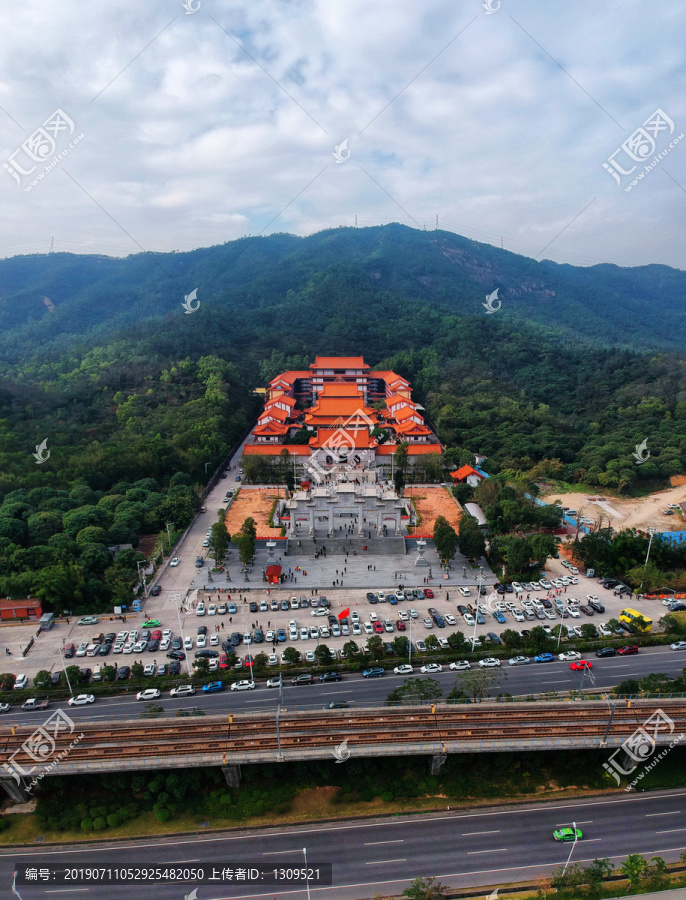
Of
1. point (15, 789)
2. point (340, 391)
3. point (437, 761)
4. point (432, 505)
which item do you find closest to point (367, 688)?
point (437, 761)

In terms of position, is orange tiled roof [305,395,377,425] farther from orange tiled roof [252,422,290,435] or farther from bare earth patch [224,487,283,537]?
bare earth patch [224,487,283,537]

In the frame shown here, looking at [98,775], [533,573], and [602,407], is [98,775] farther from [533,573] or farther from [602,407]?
[602,407]

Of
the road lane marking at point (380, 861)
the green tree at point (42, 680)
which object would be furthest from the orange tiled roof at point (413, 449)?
the road lane marking at point (380, 861)

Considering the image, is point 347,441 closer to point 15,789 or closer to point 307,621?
point 307,621

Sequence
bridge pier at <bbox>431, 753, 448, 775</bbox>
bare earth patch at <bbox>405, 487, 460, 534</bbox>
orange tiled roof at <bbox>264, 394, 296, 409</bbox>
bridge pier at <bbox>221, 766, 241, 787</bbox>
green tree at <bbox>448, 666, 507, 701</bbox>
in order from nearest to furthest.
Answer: bridge pier at <bbox>221, 766, 241, 787</bbox> < bridge pier at <bbox>431, 753, 448, 775</bbox> < green tree at <bbox>448, 666, 507, 701</bbox> < bare earth patch at <bbox>405, 487, 460, 534</bbox> < orange tiled roof at <bbox>264, 394, 296, 409</bbox>

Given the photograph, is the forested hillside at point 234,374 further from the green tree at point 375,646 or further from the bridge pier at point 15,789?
the green tree at point 375,646

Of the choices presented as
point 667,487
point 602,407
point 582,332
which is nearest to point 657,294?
point 582,332

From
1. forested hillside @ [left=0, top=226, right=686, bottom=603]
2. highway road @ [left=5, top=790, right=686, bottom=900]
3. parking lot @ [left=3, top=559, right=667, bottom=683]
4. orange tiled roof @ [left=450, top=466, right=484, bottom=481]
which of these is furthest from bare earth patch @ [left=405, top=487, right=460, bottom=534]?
highway road @ [left=5, top=790, right=686, bottom=900]
